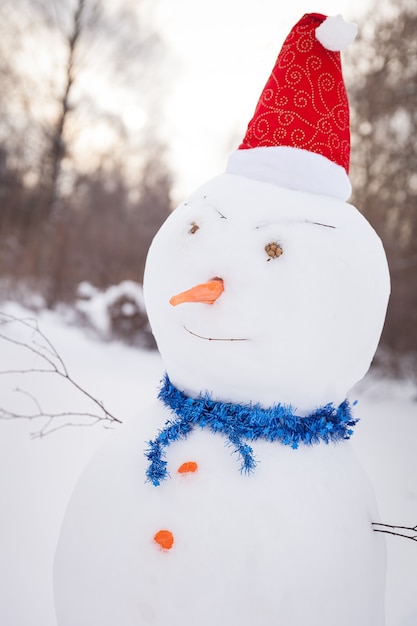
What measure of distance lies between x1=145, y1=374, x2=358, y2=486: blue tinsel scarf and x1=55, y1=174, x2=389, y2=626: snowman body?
2cm

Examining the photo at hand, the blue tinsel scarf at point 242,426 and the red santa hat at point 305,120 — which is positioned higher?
the red santa hat at point 305,120

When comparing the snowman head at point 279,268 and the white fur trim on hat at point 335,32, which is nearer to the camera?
the snowman head at point 279,268

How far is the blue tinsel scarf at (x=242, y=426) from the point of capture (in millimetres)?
1104

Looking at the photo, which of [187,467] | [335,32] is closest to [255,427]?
[187,467]

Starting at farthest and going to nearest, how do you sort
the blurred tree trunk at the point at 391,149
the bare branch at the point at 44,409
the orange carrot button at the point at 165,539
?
the blurred tree trunk at the point at 391,149 → the bare branch at the point at 44,409 → the orange carrot button at the point at 165,539

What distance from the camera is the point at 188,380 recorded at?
1232 millimetres

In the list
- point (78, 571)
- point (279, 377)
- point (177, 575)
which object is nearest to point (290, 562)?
point (177, 575)

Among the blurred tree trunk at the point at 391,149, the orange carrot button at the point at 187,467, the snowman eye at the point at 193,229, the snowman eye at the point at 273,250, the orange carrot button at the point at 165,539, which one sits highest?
the blurred tree trunk at the point at 391,149

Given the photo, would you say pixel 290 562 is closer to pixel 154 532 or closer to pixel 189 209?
pixel 154 532

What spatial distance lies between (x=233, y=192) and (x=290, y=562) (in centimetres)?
96

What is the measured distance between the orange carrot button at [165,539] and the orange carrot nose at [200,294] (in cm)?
55

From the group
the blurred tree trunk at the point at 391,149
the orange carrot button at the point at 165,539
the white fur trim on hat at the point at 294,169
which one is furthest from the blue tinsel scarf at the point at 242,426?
the blurred tree trunk at the point at 391,149

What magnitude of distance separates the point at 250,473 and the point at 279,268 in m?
0.53

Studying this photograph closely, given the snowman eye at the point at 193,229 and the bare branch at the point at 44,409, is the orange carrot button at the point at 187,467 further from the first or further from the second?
the snowman eye at the point at 193,229
